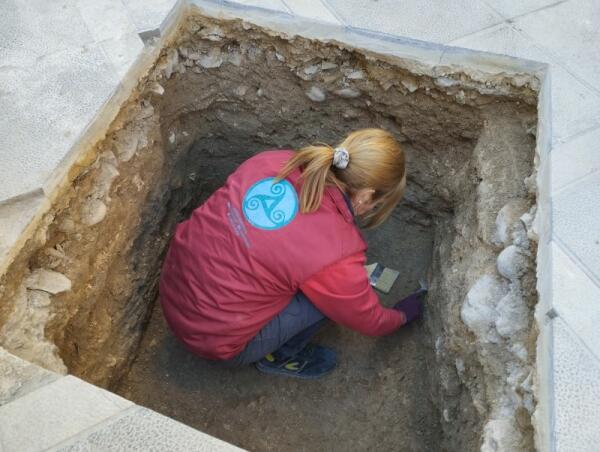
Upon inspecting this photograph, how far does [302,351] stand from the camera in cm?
253

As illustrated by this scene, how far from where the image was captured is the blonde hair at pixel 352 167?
1738 mm

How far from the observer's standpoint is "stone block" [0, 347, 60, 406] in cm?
146

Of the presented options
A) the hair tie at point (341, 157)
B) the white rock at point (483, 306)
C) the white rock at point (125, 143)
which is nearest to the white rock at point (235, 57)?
the white rock at point (125, 143)

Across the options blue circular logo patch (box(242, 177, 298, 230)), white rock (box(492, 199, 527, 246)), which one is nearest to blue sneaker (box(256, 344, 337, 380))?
blue circular logo patch (box(242, 177, 298, 230))

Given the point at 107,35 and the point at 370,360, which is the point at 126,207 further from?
the point at 370,360

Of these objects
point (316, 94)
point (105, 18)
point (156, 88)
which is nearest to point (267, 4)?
point (316, 94)

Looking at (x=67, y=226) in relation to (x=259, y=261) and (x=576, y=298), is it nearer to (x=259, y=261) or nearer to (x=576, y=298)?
(x=259, y=261)

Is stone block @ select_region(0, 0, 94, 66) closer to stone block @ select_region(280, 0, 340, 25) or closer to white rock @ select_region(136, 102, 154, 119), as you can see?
white rock @ select_region(136, 102, 154, 119)

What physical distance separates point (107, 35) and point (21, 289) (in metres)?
1.14

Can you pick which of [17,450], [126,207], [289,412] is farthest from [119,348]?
[17,450]

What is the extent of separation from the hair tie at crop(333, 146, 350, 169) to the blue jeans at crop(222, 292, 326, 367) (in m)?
0.59

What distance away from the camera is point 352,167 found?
177 centimetres

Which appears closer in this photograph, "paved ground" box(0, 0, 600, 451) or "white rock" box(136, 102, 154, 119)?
"paved ground" box(0, 0, 600, 451)

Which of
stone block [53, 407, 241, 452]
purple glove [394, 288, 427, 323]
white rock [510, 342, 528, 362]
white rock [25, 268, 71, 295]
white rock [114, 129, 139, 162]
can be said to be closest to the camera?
stone block [53, 407, 241, 452]
